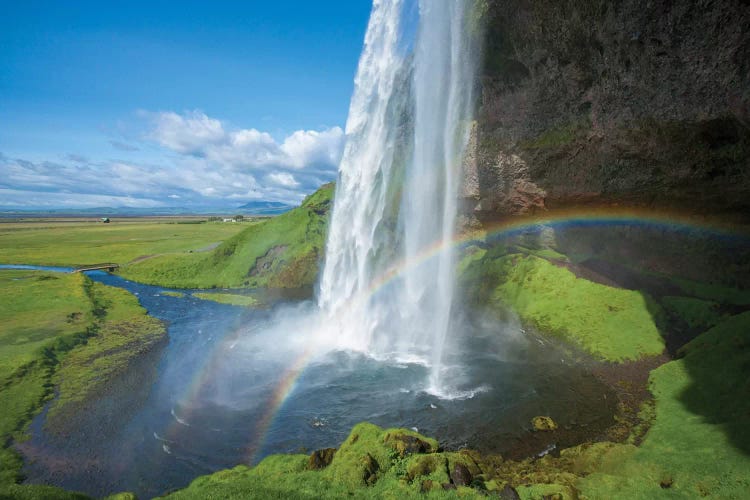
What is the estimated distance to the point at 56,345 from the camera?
24562mm

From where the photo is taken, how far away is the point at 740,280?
944 inches

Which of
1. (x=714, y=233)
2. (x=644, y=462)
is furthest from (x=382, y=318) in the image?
(x=714, y=233)

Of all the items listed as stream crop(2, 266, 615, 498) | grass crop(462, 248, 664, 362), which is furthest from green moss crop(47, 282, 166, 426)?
grass crop(462, 248, 664, 362)

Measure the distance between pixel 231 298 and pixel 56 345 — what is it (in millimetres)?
17898

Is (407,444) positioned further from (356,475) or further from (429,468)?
(356,475)

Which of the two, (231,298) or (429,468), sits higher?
(429,468)

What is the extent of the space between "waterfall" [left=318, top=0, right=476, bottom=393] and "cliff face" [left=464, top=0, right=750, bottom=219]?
8.18ft

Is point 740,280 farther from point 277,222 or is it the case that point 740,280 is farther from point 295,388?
point 277,222

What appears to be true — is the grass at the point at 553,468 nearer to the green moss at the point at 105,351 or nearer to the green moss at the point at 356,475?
the green moss at the point at 356,475

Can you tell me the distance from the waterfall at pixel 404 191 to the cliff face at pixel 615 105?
249 cm

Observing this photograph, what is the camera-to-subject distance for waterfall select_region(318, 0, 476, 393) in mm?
26609

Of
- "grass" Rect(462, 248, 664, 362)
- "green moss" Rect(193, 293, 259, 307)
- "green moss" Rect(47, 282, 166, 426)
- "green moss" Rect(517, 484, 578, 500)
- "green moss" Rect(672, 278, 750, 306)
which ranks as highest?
"green moss" Rect(672, 278, 750, 306)

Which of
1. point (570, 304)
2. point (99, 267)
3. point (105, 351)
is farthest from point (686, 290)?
point (99, 267)

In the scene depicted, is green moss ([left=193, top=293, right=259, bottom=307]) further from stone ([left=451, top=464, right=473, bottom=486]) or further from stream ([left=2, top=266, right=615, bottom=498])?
stone ([left=451, top=464, right=473, bottom=486])
